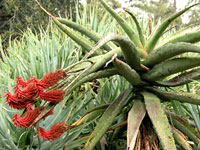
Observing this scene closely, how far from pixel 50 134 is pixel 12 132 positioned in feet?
1.55

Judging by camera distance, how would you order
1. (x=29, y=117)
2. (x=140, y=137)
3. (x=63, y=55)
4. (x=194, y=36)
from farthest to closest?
(x=63, y=55)
(x=140, y=137)
(x=194, y=36)
(x=29, y=117)

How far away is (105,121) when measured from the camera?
149 centimetres

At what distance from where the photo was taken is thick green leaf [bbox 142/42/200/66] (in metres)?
1.23

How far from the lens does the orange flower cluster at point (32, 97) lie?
1.09m

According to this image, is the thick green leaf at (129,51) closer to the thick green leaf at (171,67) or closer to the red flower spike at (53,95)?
the thick green leaf at (171,67)

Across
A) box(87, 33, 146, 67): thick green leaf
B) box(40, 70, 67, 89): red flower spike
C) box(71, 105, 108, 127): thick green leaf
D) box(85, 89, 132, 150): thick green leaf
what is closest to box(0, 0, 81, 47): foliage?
box(71, 105, 108, 127): thick green leaf

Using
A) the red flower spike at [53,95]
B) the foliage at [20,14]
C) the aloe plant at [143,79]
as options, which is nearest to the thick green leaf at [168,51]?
the aloe plant at [143,79]

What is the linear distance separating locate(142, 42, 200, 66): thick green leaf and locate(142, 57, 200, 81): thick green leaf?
0.03 metres

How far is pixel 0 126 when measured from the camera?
1434 mm

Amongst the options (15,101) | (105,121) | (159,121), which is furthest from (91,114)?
(15,101)

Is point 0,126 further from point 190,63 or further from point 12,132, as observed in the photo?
point 190,63

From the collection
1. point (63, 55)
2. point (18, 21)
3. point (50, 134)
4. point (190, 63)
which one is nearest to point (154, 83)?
point (190, 63)

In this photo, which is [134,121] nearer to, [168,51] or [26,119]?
[168,51]

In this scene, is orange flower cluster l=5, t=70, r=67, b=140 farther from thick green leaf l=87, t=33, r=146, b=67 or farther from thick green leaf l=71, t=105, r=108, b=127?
thick green leaf l=71, t=105, r=108, b=127
